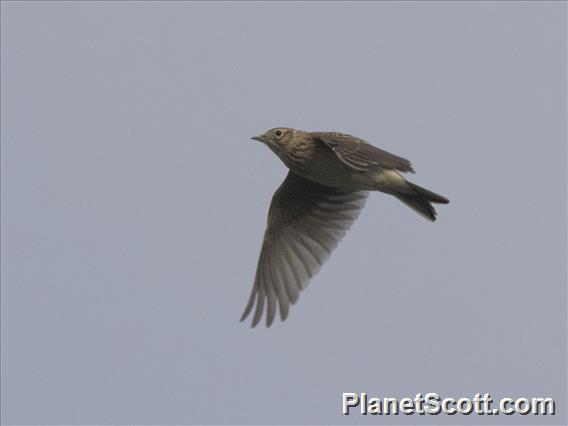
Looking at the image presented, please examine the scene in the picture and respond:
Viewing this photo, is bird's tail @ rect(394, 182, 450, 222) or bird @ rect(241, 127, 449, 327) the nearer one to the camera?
bird @ rect(241, 127, 449, 327)

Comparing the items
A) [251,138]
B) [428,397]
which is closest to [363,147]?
[251,138]

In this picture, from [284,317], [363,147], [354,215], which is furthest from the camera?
[354,215]

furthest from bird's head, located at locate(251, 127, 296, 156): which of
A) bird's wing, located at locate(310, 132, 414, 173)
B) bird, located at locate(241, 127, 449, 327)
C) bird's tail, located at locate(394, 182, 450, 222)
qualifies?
bird's tail, located at locate(394, 182, 450, 222)

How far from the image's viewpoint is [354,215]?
15570mm

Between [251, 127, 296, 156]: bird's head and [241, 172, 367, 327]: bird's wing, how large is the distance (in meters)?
1.06

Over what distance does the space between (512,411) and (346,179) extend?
3283mm

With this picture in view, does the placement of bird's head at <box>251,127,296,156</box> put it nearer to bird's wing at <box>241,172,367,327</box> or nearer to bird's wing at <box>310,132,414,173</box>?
bird's wing at <box>310,132,414,173</box>

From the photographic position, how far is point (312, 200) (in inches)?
617

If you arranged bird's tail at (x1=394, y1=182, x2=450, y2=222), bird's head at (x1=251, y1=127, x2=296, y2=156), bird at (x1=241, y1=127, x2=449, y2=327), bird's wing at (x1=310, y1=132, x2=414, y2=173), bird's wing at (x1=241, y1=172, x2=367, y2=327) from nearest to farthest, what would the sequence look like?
bird's wing at (x1=310, y1=132, x2=414, y2=173), bird at (x1=241, y1=127, x2=449, y2=327), bird's head at (x1=251, y1=127, x2=296, y2=156), bird's tail at (x1=394, y1=182, x2=450, y2=222), bird's wing at (x1=241, y1=172, x2=367, y2=327)

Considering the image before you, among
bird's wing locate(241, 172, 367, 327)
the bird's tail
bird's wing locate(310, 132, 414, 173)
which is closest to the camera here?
bird's wing locate(310, 132, 414, 173)

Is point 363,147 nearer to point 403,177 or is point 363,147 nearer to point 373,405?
point 403,177

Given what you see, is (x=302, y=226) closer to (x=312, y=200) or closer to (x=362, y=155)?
(x=312, y=200)

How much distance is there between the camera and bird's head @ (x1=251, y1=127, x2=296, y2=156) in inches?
563

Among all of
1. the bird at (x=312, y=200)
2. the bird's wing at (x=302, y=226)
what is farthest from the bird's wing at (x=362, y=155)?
the bird's wing at (x=302, y=226)
